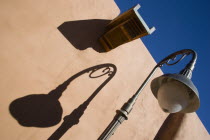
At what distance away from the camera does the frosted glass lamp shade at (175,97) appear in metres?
2.36

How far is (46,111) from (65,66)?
2.73 ft

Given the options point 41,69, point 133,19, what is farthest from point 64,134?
point 133,19

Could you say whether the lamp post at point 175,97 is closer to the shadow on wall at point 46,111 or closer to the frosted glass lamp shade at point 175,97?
the frosted glass lamp shade at point 175,97

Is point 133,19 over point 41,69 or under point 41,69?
under

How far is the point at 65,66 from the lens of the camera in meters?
3.61

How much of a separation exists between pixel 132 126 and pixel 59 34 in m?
2.46

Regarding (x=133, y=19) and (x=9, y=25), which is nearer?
(x=9, y=25)

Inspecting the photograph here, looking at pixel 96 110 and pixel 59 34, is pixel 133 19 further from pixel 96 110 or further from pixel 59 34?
pixel 96 110

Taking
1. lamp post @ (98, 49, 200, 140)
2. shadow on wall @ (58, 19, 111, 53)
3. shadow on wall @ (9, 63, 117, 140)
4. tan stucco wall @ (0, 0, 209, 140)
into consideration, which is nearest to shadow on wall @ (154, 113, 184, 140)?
tan stucco wall @ (0, 0, 209, 140)

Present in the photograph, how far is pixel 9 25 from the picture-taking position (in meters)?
3.05

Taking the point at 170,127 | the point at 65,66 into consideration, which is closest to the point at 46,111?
the point at 65,66

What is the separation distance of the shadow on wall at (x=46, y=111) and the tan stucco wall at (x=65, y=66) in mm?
61

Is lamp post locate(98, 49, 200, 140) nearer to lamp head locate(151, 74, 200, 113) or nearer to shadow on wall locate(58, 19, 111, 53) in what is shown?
lamp head locate(151, 74, 200, 113)

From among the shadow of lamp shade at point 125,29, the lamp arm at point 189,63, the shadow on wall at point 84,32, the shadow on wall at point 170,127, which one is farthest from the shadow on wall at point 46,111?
the shadow on wall at point 170,127
